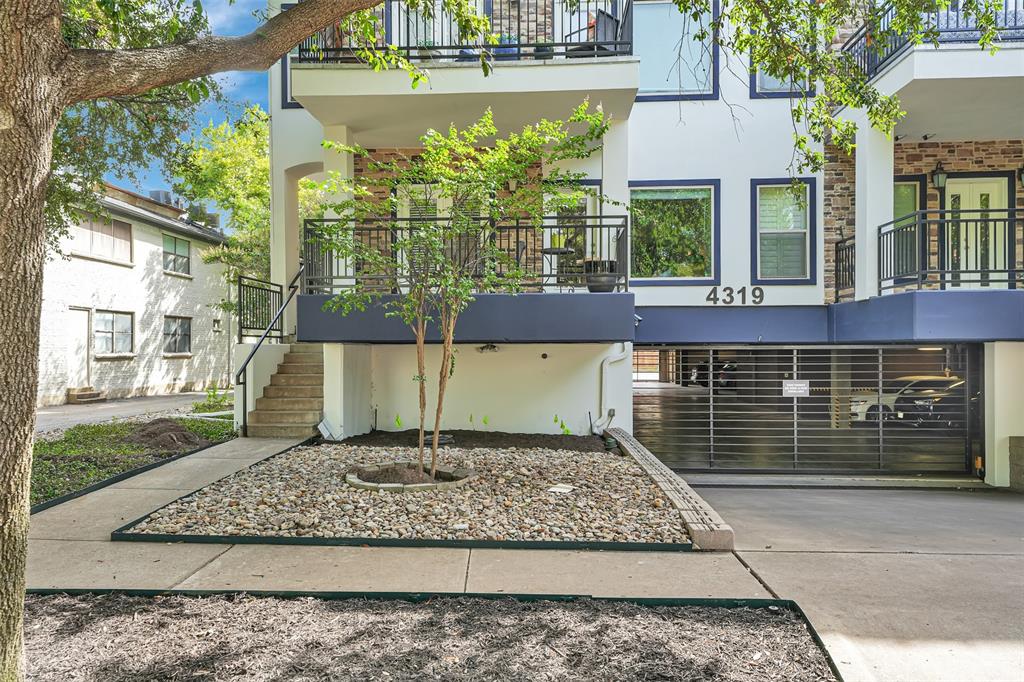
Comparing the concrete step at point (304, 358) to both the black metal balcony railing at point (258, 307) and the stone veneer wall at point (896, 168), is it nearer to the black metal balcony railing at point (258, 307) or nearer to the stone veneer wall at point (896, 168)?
the black metal balcony railing at point (258, 307)

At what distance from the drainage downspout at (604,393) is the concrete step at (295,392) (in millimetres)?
4273

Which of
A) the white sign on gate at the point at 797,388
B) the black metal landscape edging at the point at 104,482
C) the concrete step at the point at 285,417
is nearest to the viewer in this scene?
the black metal landscape edging at the point at 104,482

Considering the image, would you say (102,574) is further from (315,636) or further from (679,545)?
(679,545)

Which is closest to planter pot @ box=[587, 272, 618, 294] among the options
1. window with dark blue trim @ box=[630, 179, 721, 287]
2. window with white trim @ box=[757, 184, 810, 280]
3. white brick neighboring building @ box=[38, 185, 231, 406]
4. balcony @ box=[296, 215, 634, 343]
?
balcony @ box=[296, 215, 634, 343]

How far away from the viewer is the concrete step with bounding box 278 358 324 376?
9.70 meters

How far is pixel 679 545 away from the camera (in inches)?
168

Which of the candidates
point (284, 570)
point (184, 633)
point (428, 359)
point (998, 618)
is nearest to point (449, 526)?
point (284, 570)

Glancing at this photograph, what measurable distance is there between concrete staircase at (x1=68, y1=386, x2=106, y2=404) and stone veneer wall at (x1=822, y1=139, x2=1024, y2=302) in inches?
685

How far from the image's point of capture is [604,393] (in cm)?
900

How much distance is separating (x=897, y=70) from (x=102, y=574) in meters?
10.1

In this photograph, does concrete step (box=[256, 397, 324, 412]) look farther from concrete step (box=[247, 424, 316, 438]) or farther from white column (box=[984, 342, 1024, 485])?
white column (box=[984, 342, 1024, 485])

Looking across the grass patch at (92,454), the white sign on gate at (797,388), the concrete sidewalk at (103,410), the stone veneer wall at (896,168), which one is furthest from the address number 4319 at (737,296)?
the concrete sidewalk at (103,410)

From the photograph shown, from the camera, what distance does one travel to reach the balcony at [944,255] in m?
8.24

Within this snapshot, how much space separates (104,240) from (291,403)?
458 inches
